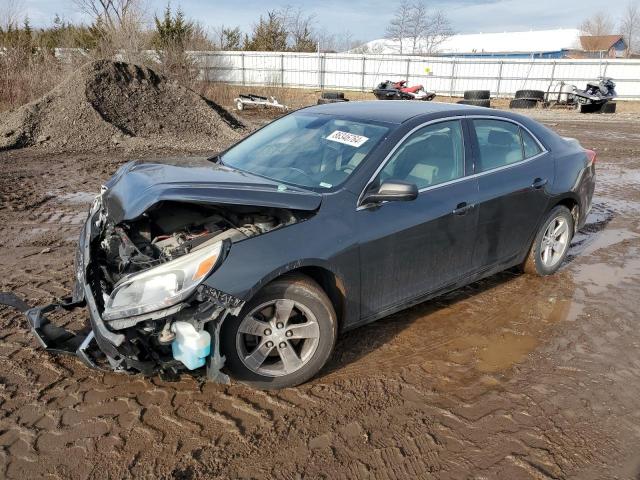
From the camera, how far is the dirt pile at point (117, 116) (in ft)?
40.7

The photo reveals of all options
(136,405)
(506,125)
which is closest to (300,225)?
(136,405)

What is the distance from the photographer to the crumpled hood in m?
2.93

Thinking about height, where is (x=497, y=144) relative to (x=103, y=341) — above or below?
above

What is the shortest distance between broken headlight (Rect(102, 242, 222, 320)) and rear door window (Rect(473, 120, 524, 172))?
2405 mm

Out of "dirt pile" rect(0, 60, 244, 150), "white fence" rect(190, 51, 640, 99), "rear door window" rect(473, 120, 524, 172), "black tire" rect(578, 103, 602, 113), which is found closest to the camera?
"rear door window" rect(473, 120, 524, 172)

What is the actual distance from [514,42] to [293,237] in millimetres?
79946

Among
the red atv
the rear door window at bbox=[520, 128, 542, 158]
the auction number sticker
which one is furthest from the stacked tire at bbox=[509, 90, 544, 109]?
the auction number sticker

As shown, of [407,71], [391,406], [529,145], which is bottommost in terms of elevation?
[391,406]

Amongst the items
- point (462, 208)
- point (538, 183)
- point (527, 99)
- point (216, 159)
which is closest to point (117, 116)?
point (216, 159)

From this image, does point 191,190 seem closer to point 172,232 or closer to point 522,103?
point 172,232

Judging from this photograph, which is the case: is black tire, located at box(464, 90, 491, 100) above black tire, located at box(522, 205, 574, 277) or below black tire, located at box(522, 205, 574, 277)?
above

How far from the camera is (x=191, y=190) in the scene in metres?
2.94

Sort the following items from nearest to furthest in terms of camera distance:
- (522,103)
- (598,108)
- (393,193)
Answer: (393,193), (598,108), (522,103)

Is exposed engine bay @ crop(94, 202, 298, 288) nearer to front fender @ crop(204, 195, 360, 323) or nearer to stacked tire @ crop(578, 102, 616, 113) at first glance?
front fender @ crop(204, 195, 360, 323)
